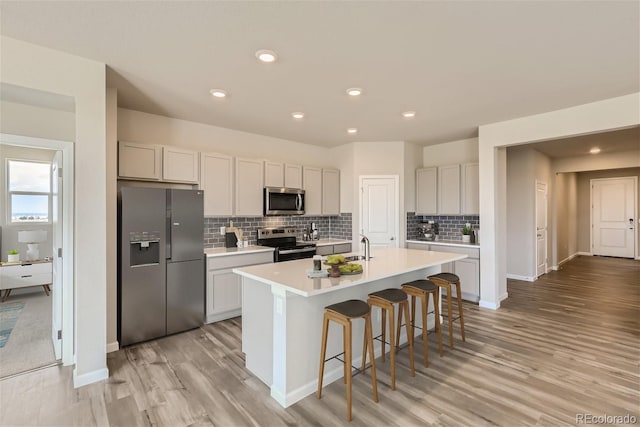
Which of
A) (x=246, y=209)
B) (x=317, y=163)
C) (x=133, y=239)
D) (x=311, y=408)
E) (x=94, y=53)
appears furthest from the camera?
(x=317, y=163)

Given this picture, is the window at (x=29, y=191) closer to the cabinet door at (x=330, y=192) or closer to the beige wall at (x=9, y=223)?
the beige wall at (x=9, y=223)

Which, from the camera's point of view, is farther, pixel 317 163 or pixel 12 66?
pixel 317 163

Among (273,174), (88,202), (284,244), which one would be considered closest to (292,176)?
(273,174)

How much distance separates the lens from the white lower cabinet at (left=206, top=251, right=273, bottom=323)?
3.85 meters

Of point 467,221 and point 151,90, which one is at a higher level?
point 151,90

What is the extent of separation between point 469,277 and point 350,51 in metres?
3.92

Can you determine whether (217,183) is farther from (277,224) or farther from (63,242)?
(63,242)

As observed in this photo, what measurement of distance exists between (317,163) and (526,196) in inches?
166

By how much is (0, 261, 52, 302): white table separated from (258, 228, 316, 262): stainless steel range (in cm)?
372

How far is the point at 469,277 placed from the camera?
189 inches

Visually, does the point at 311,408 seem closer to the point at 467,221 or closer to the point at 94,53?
the point at 94,53

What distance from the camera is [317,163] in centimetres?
587

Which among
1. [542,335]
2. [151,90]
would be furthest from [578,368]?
[151,90]

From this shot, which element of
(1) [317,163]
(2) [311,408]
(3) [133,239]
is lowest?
(2) [311,408]
